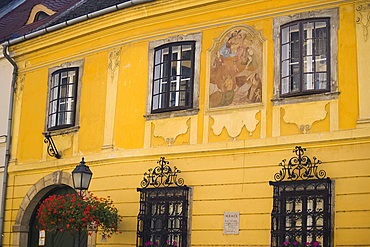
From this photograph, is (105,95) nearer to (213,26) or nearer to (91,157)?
(91,157)

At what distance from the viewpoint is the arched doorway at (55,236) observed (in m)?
16.8

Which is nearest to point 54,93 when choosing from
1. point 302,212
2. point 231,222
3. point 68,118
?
point 68,118

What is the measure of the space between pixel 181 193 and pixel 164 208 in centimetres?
49

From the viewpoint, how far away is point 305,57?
44.0 feet

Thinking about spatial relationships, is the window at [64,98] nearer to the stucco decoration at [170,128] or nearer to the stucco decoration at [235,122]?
the stucco decoration at [170,128]

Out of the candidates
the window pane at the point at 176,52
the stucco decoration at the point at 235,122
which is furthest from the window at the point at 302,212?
the window pane at the point at 176,52

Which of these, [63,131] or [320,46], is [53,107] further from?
[320,46]

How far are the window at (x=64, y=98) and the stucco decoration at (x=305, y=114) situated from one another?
215 inches

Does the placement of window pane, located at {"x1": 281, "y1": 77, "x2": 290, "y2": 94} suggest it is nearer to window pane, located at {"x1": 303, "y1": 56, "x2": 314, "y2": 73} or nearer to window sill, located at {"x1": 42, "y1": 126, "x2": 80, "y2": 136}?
window pane, located at {"x1": 303, "y1": 56, "x2": 314, "y2": 73}

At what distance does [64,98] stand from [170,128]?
3451mm

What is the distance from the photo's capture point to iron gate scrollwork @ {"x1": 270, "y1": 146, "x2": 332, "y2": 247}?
12484 mm

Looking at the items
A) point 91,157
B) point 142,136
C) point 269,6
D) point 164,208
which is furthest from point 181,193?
point 269,6

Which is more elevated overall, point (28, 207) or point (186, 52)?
point (186, 52)

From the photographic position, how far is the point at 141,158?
15250 mm
